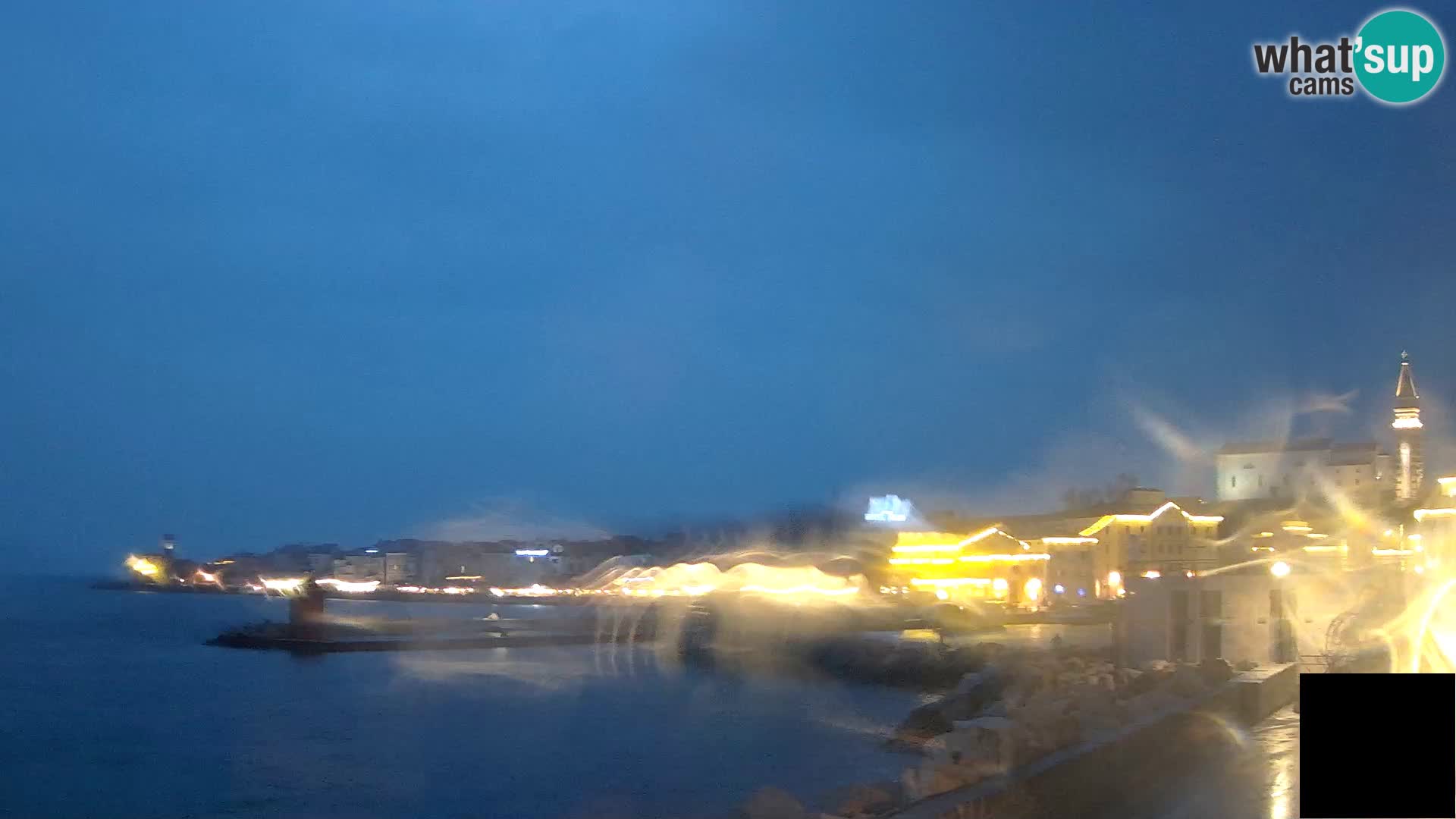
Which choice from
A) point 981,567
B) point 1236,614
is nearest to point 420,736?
point 1236,614

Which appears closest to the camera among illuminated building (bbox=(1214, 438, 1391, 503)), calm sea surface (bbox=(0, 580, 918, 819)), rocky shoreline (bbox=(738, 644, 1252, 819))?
rocky shoreline (bbox=(738, 644, 1252, 819))

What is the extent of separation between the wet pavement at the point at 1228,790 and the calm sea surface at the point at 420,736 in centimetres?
668

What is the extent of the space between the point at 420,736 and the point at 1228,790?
16.8 m

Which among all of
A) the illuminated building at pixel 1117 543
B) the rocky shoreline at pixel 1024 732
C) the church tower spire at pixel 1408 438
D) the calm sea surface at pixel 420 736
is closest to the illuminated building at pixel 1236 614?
the rocky shoreline at pixel 1024 732

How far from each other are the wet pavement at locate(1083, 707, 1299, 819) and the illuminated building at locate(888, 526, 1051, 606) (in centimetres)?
3018

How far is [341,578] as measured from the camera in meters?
92.7

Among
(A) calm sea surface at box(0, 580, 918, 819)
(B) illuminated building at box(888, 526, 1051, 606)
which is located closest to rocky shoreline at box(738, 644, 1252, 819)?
(A) calm sea surface at box(0, 580, 918, 819)

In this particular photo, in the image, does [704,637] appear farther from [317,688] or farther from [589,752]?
[589,752]

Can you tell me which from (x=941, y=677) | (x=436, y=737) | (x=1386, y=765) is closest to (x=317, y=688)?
(x=436, y=737)

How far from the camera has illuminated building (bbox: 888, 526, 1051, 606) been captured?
3625 cm

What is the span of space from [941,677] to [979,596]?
13.9 metres

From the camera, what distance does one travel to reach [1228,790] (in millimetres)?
5281
